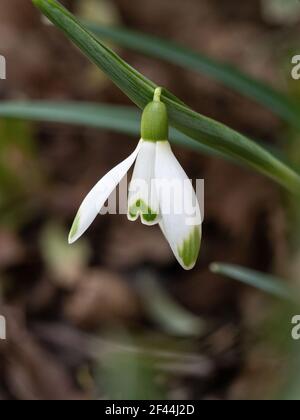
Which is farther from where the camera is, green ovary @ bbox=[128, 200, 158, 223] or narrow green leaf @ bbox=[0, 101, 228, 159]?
narrow green leaf @ bbox=[0, 101, 228, 159]

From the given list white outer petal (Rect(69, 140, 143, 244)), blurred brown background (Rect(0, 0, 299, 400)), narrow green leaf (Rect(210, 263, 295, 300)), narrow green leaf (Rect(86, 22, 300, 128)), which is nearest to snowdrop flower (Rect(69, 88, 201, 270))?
white outer petal (Rect(69, 140, 143, 244))

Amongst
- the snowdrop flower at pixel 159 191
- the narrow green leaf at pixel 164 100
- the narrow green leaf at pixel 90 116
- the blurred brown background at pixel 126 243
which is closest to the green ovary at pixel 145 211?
the snowdrop flower at pixel 159 191

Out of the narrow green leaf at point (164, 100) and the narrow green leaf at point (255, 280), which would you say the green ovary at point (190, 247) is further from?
the narrow green leaf at point (255, 280)

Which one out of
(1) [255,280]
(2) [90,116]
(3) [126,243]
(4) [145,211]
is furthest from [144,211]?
(3) [126,243]

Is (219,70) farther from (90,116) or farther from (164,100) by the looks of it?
(164,100)

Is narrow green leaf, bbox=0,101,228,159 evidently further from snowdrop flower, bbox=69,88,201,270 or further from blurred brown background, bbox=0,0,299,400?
blurred brown background, bbox=0,0,299,400

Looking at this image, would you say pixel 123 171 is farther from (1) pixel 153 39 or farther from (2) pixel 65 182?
(2) pixel 65 182
